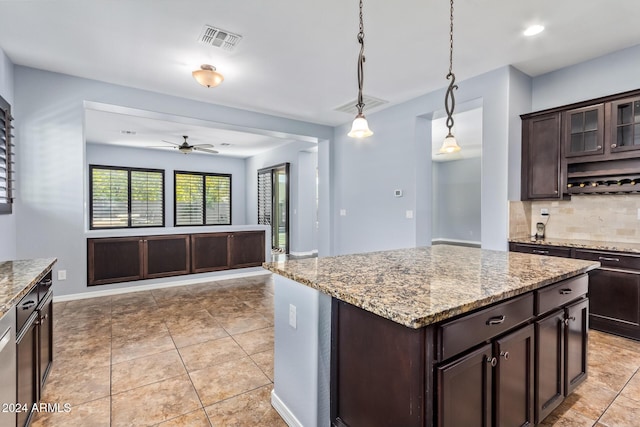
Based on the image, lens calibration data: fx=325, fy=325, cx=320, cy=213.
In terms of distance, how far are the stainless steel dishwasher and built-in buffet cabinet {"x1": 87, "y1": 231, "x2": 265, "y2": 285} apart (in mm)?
3337

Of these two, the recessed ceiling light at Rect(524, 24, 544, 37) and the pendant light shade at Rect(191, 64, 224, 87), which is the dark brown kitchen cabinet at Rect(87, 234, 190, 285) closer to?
the pendant light shade at Rect(191, 64, 224, 87)

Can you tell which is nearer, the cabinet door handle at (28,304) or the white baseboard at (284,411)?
the cabinet door handle at (28,304)

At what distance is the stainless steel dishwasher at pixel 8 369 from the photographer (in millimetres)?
1309

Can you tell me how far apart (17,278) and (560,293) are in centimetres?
293

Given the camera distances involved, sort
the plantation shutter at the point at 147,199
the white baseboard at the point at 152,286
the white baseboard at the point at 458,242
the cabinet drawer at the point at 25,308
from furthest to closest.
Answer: the white baseboard at the point at 458,242 → the plantation shutter at the point at 147,199 → the white baseboard at the point at 152,286 → the cabinet drawer at the point at 25,308

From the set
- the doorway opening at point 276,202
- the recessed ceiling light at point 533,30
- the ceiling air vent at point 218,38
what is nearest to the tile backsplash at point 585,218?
the recessed ceiling light at point 533,30

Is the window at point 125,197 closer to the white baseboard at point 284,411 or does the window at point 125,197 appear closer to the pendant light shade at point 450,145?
the white baseboard at point 284,411

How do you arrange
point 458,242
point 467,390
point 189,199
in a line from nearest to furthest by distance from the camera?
point 467,390
point 189,199
point 458,242

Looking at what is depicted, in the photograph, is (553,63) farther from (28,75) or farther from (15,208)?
(15,208)

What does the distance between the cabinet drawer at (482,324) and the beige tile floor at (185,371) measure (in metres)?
0.93

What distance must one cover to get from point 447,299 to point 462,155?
8.76 m

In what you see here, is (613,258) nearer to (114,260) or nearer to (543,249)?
(543,249)

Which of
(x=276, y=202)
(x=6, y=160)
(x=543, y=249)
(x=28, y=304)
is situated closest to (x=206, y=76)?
(x=6, y=160)

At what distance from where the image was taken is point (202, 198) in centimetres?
954
